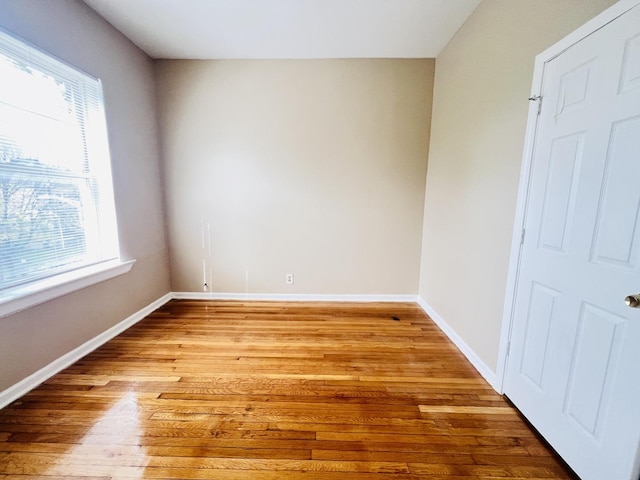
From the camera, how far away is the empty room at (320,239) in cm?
116

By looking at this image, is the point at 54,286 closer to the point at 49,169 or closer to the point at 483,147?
the point at 49,169

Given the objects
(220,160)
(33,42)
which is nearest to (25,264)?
(33,42)

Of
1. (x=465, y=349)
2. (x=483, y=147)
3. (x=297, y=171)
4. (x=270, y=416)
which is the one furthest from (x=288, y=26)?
(x=465, y=349)

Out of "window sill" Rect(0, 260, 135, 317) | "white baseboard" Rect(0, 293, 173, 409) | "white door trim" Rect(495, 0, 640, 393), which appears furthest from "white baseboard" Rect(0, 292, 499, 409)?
"window sill" Rect(0, 260, 135, 317)

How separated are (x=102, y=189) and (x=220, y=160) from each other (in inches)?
46.4

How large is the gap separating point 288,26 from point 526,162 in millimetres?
2287

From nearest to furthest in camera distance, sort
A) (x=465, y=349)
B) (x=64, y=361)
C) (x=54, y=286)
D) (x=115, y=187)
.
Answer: (x=54, y=286), (x=64, y=361), (x=465, y=349), (x=115, y=187)

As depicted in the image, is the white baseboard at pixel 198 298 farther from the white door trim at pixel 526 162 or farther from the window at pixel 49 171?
the window at pixel 49 171

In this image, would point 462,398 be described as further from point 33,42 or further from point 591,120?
point 33,42

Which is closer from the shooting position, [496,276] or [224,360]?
[496,276]

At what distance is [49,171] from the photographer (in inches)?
71.2

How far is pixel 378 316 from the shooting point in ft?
9.16

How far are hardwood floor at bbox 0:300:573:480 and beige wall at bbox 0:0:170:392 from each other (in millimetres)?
281

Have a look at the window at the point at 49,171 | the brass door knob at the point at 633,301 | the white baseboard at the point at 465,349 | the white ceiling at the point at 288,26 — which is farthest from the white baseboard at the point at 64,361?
the brass door knob at the point at 633,301
